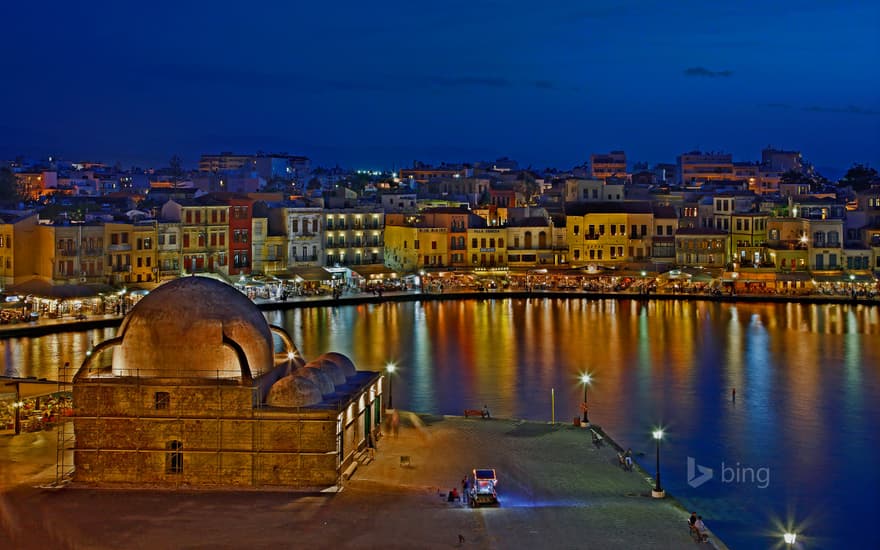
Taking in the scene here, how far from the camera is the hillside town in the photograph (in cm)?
5084

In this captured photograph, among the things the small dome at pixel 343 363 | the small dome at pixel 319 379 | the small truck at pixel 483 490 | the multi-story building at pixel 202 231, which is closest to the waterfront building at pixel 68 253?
the multi-story building at pixel 202 231

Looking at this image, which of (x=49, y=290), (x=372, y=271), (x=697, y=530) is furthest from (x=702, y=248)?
(x=697, y=530)

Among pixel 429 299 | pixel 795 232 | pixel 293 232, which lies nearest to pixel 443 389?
pixel 429 299

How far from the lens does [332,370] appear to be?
23031 mm

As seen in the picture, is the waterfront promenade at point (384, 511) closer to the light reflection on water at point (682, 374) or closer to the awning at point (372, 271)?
the light reflection on water at point (682, 374)

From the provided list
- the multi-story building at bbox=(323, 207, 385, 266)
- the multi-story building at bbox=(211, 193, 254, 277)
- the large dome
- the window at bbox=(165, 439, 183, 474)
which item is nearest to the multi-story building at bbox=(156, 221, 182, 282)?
the multi-story building at bbox=(211, 193, 254, 277)

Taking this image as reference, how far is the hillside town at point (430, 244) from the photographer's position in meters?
50.8

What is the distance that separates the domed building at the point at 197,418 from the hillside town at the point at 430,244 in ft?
88.8

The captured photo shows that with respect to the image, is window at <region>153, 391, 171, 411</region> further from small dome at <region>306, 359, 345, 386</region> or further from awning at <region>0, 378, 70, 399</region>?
awning at <region>0, 378, 70, 399</region>

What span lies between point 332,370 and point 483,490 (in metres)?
4.75

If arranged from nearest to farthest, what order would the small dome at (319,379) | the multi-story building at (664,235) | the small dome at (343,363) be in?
the small dome at (319,379) → the small dome at (343,363) → the multi-story building at (664,235)

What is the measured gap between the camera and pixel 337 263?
64.7 metres

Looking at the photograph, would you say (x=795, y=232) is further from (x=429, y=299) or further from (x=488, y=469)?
(x=488, y=469)

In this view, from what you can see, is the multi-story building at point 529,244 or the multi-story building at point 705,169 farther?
the multi-story building at point 705,169
